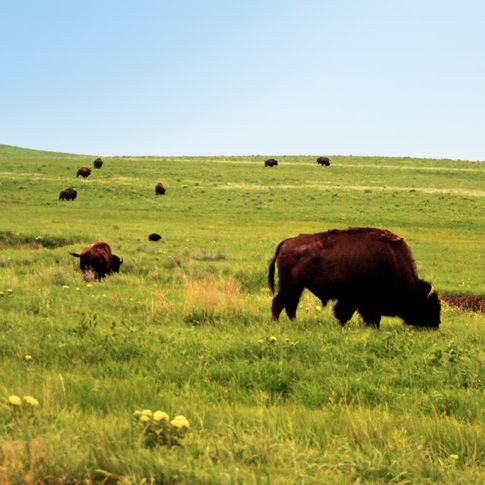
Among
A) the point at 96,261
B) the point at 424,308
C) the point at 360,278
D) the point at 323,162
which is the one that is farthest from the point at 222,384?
the point at 323,162

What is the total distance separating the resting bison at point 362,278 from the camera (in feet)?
30.6

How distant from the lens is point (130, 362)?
6.19 m

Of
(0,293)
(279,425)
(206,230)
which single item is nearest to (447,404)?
(279,425)

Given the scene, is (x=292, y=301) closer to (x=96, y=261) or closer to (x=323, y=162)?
(x=96, y=261)

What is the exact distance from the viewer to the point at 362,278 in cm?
931

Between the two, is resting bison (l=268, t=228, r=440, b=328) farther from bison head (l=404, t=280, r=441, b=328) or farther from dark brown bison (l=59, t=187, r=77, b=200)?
dark brown bison (l=59, t=187, r=77, b=200)

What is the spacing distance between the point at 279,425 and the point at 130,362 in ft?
7.86

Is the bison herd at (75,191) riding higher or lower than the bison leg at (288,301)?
higher

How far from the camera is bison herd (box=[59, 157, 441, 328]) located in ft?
30.6

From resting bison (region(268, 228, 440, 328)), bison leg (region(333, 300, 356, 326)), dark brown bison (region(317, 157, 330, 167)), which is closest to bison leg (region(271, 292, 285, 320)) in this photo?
resting bison (region(268, 228, 440, 328))

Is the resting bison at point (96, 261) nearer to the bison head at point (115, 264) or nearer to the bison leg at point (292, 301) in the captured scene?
the bison head at point (115, 264)

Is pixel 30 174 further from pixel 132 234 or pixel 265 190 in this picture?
pixel 132 234

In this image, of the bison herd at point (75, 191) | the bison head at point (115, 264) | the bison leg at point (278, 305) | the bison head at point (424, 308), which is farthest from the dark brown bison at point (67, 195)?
the bison head at point (424, 308)

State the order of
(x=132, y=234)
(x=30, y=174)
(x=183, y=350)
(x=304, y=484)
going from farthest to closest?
(x=30, y=174), (x=132, y=234), (x=183, y=350), (x=304, y=484)
